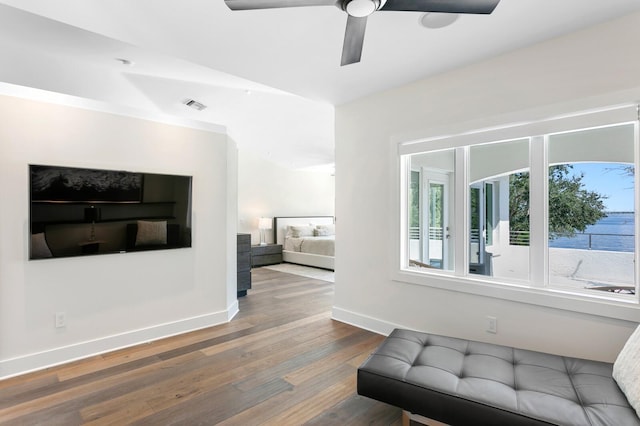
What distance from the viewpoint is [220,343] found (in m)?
3.13

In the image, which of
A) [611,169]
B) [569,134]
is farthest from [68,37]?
[611,169]

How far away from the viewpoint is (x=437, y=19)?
6.98ft

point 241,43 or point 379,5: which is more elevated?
point 241,43

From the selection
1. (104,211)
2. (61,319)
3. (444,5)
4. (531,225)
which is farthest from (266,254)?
(444,5)

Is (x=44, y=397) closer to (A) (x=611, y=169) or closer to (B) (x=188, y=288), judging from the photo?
(B) (x=188, y=288)

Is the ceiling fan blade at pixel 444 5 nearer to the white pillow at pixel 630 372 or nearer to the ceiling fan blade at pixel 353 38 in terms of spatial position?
the ceiling fan blade at pixel 353 38

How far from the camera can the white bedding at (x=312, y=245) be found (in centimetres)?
723

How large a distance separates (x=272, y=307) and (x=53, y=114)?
3.09 metres

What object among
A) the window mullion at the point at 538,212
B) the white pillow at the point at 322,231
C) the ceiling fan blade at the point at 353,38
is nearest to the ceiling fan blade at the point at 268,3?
the ceiling fan blade at the point at 353,38

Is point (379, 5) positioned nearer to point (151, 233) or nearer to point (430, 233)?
point (430, 233)

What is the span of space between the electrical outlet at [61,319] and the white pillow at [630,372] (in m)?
3.84

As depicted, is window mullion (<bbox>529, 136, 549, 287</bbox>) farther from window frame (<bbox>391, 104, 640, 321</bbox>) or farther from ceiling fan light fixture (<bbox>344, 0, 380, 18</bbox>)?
ceiling fan light fixture (<bbox>344, 0, 380, 18</bbox>)

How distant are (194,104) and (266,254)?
3840 mm

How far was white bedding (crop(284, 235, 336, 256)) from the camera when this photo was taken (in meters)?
7.23
